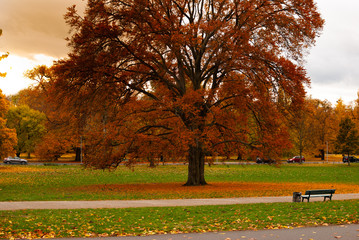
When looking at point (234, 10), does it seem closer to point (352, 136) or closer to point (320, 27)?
point (320, 27)

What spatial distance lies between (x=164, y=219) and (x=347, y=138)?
56.6 m

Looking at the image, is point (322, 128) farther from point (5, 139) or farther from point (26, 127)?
point (5, 139)

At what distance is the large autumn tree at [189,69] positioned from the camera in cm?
2381

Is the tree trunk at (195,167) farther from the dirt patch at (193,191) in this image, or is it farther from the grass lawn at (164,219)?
the grass lawn at (164,219)

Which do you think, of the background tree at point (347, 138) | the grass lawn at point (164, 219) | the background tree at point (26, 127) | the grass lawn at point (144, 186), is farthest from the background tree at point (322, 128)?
the grass lawn at point (164, 219)

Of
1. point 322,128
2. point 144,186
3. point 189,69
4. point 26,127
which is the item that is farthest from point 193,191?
point 322,128

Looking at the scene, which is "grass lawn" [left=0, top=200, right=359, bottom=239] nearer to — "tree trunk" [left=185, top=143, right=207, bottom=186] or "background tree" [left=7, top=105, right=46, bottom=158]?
"tree trunk" [left=185, top=143, right=207, bottom=186]

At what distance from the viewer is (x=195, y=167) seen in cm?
2628

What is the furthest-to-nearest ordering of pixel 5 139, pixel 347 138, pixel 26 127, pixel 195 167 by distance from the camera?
pixel 26 127
pixel 347 138
pixel 5 139
pixel 195 167

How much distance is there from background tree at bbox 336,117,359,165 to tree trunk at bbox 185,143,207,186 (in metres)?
42.4

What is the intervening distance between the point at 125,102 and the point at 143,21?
573cm

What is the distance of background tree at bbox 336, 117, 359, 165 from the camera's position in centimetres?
6119

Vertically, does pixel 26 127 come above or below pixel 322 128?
below

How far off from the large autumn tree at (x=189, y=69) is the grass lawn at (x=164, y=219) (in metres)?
9.55
